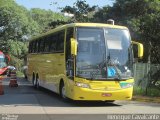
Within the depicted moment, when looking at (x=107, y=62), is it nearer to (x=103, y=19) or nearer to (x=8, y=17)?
(x=103, y=19)

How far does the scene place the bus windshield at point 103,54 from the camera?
57.8 feet

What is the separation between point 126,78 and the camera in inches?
704

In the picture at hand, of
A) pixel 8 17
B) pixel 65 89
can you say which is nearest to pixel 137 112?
pixel 65 89

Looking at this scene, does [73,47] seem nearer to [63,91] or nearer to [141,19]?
[63,91]

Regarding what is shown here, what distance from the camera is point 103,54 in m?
17.9

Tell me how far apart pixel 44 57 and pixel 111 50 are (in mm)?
6434

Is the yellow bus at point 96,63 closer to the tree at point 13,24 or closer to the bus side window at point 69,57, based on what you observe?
the bus side window at point 69,57

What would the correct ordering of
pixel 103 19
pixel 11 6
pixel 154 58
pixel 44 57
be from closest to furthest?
pixel 44 57, pixel 154 58, pixel 103 19, pixel 11 6

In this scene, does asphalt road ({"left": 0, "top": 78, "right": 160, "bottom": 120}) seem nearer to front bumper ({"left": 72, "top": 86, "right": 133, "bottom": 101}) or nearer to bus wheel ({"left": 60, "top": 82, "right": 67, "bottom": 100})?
bus wheel ({"left": 60, "top": 82, "right": 67, "bottom": 100})

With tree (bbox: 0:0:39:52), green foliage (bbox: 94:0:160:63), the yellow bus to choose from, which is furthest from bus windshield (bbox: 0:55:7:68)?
the yellow bus

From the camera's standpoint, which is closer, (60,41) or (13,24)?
(60,41)

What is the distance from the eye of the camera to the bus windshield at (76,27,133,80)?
57.8 feet

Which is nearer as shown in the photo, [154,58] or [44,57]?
[44,57]

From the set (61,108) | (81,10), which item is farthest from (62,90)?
(81,10)
